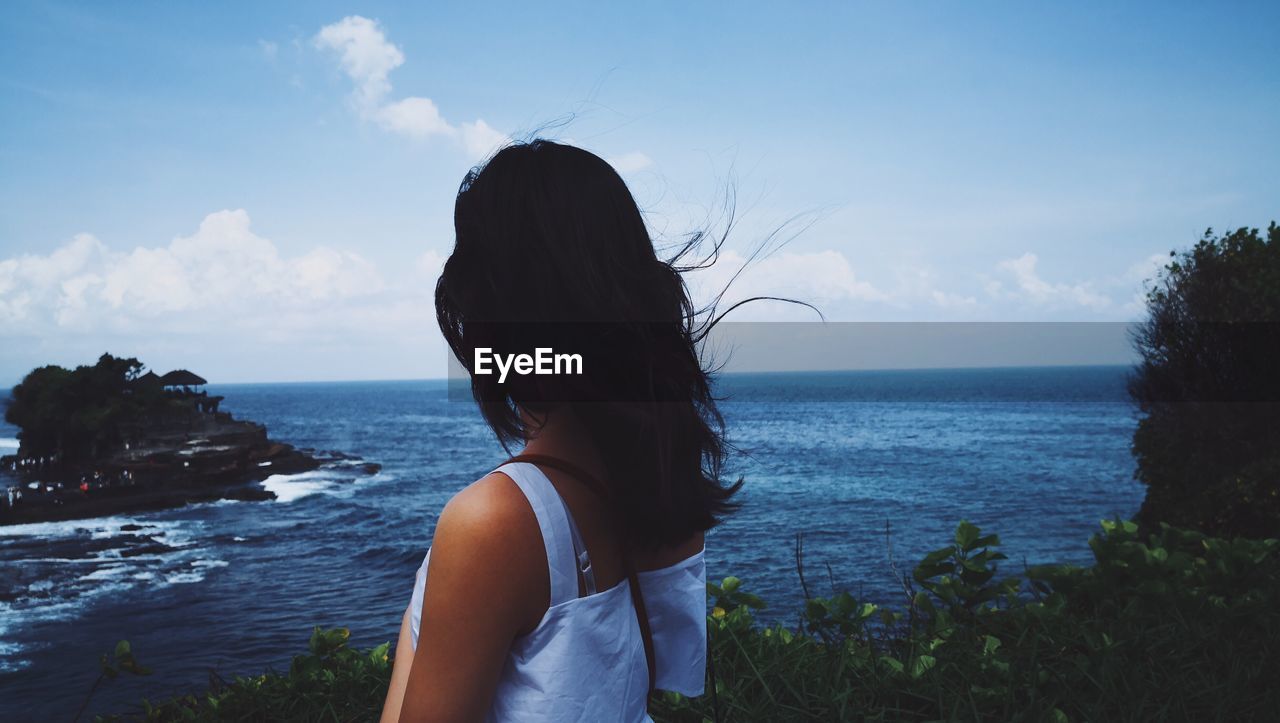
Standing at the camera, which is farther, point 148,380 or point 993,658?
point 148,380

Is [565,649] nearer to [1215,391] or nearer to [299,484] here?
[1215,391]

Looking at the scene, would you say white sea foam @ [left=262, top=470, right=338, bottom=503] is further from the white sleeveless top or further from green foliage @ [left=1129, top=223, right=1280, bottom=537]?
the white sleeveless top

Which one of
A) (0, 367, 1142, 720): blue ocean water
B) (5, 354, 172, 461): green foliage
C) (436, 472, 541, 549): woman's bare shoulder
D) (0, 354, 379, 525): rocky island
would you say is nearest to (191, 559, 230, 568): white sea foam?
(0, 367, 1142, 720): blue ocean water

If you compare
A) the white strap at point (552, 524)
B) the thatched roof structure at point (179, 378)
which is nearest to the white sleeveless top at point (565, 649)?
the white strap at point (552, 524)

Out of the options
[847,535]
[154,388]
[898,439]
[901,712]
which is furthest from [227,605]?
[898,439]

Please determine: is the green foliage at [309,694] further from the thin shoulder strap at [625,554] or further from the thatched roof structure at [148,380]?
the thatched roof structure at [148,380]

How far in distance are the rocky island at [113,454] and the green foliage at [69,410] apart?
59 mm

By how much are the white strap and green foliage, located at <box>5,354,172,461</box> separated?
2111 inches

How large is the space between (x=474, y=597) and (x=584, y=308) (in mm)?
513

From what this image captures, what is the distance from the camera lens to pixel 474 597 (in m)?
1.08

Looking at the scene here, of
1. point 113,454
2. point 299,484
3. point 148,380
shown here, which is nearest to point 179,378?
point 148,380

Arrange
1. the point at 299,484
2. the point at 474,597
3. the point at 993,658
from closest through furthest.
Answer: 1. the point at 474,597
2. the point at 993,658
3. the point at 299,484

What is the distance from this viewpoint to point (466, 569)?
1076 mm

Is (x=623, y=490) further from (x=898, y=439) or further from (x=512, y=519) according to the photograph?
(x=898, y=439)
